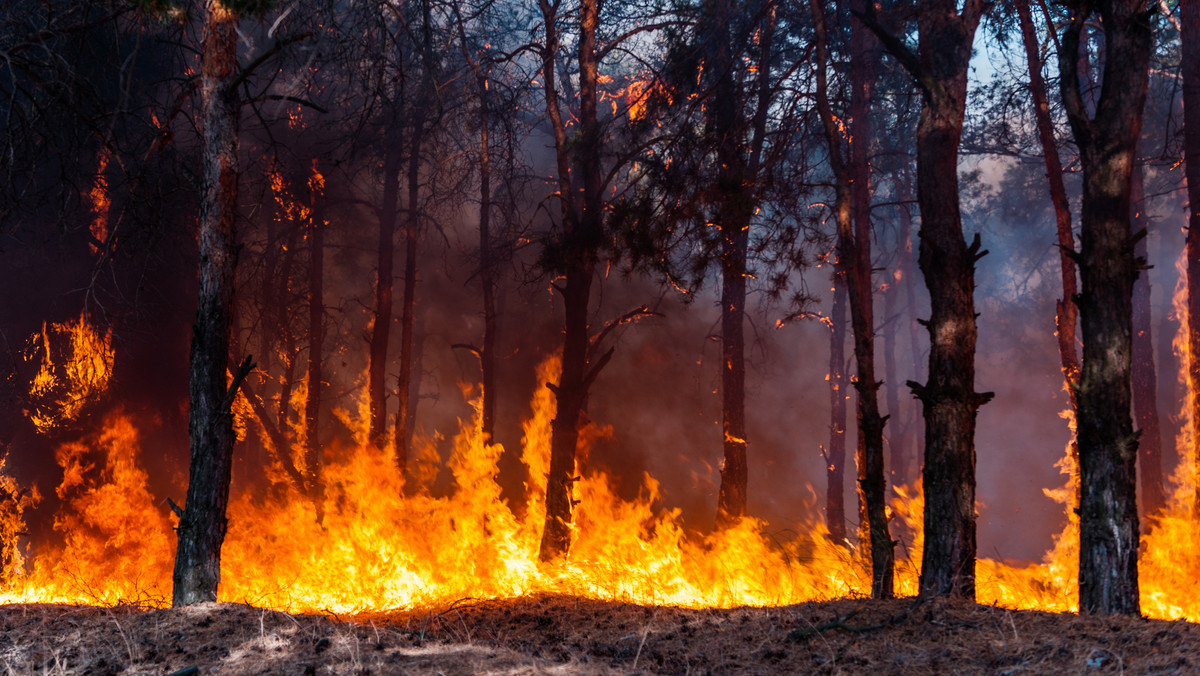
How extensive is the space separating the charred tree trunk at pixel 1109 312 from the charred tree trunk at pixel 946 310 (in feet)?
2.69

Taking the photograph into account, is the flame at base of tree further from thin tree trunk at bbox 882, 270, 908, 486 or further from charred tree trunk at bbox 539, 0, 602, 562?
thin tree trunk at bbox 882, 270, 908, 486

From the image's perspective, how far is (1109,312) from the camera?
5883 mm

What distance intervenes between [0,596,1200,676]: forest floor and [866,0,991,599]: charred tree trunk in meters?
1.25

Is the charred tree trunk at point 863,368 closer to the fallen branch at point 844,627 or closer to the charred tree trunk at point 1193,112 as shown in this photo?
the fallen branch at point 844,627

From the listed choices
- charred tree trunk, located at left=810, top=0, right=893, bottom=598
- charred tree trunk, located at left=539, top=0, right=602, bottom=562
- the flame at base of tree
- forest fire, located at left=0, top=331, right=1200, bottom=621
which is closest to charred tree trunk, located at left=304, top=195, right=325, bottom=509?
forest fire, located at left=0, top=331, right=1200, bottom=621

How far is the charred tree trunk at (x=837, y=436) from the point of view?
16.8 meters

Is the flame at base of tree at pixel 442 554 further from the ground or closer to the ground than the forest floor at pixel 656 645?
closer to the ground

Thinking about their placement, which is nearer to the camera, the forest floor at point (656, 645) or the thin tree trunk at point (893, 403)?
the forest floor at point (656, 645)

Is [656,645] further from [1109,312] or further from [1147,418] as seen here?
[1147,418]

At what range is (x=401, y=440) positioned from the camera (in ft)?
53.8

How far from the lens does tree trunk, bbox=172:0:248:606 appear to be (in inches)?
247

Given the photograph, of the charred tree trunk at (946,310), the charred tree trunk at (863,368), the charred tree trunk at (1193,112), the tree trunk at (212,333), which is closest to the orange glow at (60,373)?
the tree trunk at (212,333)

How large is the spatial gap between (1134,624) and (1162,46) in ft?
58.4

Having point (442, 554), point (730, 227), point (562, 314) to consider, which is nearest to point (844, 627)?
point (730, 227)
